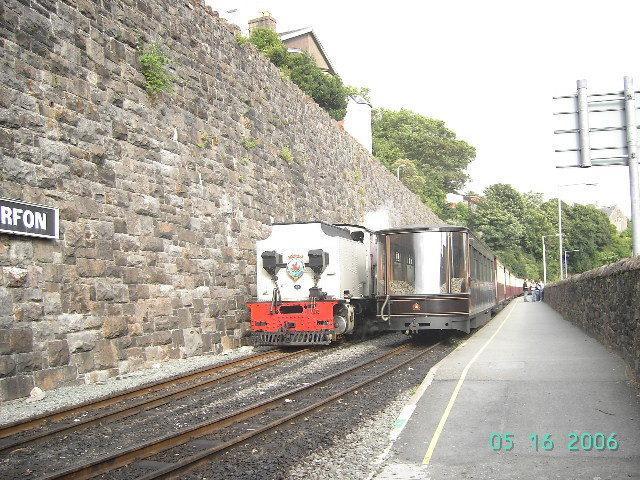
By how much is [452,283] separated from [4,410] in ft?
32.8

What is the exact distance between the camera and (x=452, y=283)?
15.6m

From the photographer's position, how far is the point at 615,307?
1161 cm

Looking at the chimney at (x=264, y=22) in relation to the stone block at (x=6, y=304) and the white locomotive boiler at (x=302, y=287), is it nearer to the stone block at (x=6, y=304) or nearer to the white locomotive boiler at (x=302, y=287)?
the white locomotive boiler at (x=302, y=287)

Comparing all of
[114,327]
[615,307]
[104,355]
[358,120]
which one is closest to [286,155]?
[114,327]

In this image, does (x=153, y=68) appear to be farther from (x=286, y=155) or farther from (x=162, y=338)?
(x=286, y=155)

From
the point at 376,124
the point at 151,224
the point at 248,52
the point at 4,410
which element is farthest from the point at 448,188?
the point at 4,410

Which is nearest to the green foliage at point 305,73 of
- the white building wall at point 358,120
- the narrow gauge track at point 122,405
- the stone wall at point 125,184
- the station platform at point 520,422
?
the white building wall at point 358,120

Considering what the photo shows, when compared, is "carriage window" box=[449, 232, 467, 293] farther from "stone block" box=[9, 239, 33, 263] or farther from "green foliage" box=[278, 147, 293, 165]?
"stone block" box=[9, 239, 33, 263]

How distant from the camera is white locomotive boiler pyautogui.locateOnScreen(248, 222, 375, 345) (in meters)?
15.4

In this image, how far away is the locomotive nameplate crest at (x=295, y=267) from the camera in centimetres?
1598

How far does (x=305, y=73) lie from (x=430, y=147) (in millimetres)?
33994

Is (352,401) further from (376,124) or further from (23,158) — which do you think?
(376,124)

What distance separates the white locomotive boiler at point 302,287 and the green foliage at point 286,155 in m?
5.43

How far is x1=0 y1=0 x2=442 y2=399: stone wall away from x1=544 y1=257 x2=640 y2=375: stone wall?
8369mm
